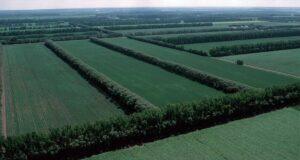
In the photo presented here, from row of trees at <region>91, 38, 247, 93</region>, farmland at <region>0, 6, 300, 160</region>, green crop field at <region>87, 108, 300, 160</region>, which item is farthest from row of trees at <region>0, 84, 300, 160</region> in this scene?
row of trees at <region>91, 38, 247, 93</region>

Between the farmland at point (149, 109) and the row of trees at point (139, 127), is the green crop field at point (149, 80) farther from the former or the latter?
the row of trees at point (139, 127)

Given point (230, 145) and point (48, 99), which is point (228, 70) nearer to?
point (48, 99)

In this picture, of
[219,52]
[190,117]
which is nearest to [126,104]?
[190,117]

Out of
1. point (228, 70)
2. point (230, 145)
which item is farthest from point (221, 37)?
point (230, 145)

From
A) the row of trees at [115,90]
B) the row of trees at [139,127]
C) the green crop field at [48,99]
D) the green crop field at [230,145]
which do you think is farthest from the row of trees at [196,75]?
the green crop field at [48,99]

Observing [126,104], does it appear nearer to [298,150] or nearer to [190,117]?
[190,117]
